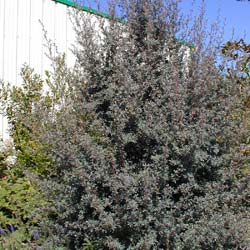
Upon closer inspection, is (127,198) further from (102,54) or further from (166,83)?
(102,54)

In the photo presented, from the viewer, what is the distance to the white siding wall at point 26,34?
7.02 m

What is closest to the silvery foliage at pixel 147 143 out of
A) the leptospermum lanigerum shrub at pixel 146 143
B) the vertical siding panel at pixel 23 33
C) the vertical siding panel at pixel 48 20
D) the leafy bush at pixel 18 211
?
the leptospermum lanigerum shrub at pixel 146 143

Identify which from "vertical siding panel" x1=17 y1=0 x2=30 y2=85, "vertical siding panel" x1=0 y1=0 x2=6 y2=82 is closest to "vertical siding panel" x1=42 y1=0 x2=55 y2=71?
"vertical siding panel" x1=17 y1=0 x2=30 y2=85

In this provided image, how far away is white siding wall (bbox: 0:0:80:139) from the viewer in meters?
7.02

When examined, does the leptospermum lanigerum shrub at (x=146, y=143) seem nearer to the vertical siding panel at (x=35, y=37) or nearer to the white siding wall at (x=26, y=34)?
the white siding wall at (x=26, y=34)

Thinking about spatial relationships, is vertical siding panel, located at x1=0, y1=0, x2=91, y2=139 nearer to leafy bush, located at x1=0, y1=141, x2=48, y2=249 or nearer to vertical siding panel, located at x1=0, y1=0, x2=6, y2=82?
vertical siding panel, located at x1=0, y1=0, x2=6, y2=82

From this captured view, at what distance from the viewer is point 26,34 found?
728cm

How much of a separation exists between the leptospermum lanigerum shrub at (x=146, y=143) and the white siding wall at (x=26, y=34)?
3.13 meters

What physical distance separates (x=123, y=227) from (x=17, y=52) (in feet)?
14.0

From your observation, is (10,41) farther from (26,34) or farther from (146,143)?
(146,143)

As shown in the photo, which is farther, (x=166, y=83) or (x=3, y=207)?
(x=3, y=207)

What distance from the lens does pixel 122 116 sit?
3662 mm

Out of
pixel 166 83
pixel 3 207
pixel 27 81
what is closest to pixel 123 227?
pixel 166 83

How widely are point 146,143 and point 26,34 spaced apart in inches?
163
